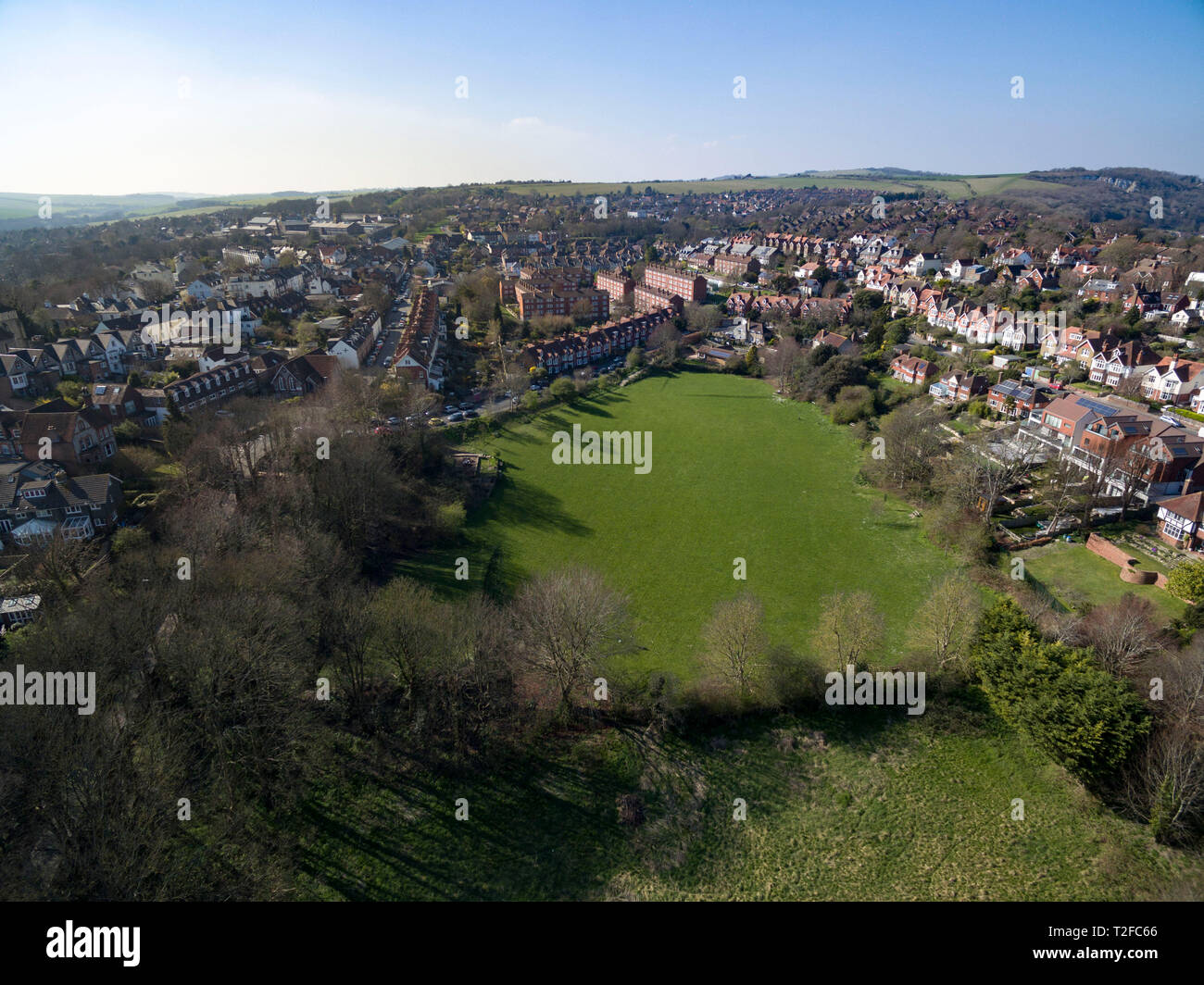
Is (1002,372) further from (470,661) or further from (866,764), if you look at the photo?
(470,661)

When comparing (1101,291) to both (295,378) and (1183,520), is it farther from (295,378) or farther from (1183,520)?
(295,378)

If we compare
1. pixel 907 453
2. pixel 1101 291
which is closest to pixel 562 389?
pixel 907 453

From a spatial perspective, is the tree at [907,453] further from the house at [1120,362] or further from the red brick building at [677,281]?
the red brick building at [677,281]

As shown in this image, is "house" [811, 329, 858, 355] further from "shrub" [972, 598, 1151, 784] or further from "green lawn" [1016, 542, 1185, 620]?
"shrub" [972, 598, 1151, 784]

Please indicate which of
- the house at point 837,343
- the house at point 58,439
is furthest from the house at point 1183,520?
the house at point 58,439

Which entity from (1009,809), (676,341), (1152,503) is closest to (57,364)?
(676,341)
